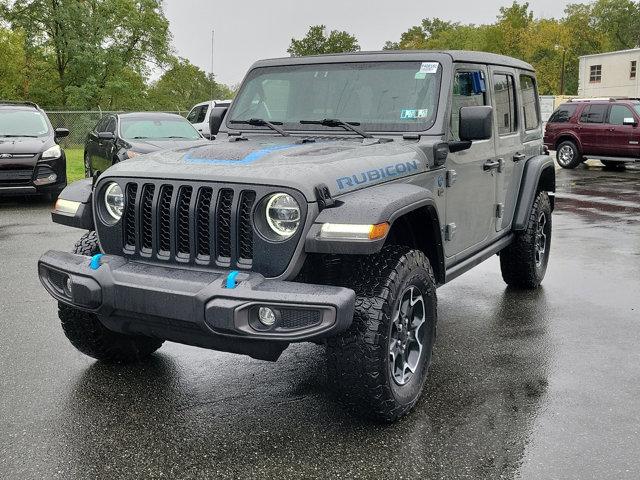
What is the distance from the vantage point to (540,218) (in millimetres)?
6484

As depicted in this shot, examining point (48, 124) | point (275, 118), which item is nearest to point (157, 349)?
point (275, 118)

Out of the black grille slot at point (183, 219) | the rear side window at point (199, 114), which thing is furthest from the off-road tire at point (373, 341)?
the rear side window at point (199, 114)

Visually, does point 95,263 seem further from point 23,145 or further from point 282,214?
point 23,145

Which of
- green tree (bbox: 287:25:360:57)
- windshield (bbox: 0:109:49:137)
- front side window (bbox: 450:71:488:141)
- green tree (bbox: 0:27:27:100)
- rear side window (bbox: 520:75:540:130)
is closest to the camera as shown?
front side window (bbox: 450:71:488:141)

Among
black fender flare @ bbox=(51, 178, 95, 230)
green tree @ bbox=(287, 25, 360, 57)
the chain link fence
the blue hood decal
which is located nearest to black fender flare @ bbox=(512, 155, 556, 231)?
the blue hood decal

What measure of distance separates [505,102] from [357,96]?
1565mm

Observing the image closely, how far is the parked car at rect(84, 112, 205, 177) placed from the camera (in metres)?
13.4

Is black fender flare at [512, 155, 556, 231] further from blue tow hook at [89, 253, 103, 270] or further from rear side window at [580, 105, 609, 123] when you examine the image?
rear side window at [580, 105, 609, 123]

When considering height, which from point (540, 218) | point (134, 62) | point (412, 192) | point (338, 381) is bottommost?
point (338, 381)

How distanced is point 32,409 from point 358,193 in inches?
83.5

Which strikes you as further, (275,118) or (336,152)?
(275,118)

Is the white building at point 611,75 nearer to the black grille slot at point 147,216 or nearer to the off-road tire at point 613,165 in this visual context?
the off-road tire at point 613,165

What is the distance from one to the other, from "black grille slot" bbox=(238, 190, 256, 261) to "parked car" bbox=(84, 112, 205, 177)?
32.7ft

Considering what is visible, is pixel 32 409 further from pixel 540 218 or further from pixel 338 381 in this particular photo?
pixel 540 218
